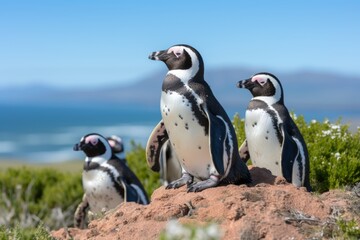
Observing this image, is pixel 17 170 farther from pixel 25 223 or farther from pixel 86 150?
pixel 86 150

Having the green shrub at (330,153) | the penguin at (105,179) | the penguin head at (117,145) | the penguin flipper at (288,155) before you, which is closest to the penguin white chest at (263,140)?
the penguin flipper at (288,155)

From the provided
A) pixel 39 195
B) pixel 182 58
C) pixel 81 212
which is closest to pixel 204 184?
pixel 182 58

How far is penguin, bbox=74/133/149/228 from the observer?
912cm

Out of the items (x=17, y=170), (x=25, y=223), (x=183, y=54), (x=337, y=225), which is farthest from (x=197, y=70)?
(x=17, y=170)

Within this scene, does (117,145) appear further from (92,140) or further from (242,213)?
(242,213)

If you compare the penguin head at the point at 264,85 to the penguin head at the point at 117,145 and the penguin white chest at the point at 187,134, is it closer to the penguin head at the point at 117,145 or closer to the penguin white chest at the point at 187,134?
the penguin white chest at the point at 187,134

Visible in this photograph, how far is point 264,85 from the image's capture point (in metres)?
7.60

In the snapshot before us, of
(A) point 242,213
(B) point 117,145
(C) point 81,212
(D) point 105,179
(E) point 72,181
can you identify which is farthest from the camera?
(E) point 72,181

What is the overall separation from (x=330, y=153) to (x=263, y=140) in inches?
91.6

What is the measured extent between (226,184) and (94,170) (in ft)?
10.7

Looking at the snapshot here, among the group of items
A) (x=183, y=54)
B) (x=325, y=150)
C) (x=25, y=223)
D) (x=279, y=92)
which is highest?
(x=183, y=54)

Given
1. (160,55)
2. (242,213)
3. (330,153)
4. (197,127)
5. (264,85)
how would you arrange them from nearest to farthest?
1. (242,213)
2. (197,127)
3. (160,55)
4. (264,85)
5. (330,153)

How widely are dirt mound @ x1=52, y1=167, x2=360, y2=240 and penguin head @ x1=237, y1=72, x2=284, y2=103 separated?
1.45m

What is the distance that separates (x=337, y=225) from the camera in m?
5.27
